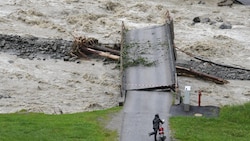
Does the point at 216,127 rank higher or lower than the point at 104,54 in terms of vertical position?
higher

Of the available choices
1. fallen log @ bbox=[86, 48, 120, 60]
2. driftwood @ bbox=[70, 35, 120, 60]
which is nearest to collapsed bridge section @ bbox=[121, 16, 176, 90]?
fallen log @ bbox=[86, 48, 120, 60]

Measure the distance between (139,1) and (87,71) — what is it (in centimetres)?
1807

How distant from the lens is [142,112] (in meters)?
20.6

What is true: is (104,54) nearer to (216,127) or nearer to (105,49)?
(105,49)

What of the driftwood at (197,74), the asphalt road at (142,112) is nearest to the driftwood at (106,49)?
the driftwood at (197,74)

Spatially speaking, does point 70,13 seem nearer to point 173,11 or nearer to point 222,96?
point 173,11

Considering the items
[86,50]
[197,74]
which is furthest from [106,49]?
[197,74]

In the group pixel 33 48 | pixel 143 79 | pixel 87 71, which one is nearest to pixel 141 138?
pixel 143 79

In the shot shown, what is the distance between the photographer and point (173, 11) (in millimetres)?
44000

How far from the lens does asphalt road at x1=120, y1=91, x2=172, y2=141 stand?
715 inches

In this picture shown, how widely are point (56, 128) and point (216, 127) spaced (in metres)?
5.47

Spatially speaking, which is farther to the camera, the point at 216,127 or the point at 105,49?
the point at 105,49

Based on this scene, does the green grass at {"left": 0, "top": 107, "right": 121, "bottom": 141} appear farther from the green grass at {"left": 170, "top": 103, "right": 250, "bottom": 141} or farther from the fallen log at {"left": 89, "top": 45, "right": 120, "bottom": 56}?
the fallen log at {"left": 89, "top": 45, "right": 120, "bottom": 56}

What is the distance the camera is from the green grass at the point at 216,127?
58.2 feet
